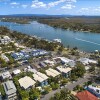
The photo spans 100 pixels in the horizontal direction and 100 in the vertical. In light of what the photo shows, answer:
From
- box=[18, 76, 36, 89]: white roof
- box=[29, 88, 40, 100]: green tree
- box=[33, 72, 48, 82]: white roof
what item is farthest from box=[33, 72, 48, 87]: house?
box=[29, 88, 40, 100]: green tree

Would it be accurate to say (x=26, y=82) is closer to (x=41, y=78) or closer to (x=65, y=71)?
(x=41, y=78)

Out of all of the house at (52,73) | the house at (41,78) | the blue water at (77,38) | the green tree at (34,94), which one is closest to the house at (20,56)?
the house at (52,73)

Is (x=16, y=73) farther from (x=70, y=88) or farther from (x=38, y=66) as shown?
(x=70, y=88)

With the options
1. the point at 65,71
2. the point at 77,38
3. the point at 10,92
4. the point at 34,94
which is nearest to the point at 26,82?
the point at 10,92

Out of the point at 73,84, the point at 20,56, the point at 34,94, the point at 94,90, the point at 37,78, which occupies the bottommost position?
the point at 73,84

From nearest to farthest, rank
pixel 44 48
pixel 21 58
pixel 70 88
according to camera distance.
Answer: pixel 70 88 → pixel 21 58 → pixel 44 48

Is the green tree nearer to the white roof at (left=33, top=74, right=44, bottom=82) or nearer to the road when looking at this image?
the road

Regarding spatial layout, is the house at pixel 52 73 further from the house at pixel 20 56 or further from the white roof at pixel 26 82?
the house at pixel 20 56

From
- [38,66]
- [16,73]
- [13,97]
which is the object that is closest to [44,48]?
[38,66]
